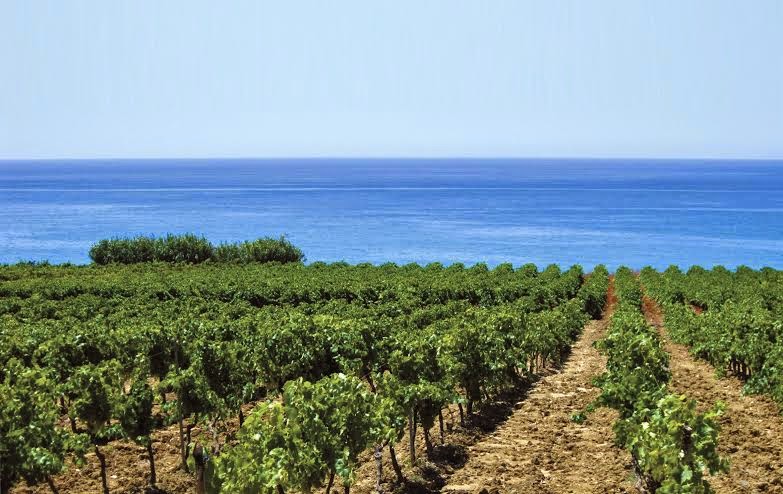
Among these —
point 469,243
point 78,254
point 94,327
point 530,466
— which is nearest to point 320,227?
point 469,243

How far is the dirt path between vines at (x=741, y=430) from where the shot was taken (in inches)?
555

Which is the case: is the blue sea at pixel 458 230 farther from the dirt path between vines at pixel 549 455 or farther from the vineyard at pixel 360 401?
the dirt path between vines at pixel 549 455

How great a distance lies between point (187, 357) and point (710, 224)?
155178 millimetres

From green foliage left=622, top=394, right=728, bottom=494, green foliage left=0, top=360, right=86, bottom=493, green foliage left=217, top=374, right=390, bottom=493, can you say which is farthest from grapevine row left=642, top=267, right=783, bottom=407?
green foliage left=0, top=360, right=86, bottom=493

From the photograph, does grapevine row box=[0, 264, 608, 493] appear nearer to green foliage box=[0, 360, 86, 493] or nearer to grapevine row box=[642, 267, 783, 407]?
green foliage box=[0, 360, 86, 493]

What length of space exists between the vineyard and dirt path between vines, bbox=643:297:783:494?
4.0 inches

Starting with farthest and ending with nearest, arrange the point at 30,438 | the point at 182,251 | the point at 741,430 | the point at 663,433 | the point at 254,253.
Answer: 1. the point at 182,251
2. the point at 254,253
3. the point at 741,430
4. the point at 30,438
5. the point at 663,433

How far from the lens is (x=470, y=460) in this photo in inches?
635

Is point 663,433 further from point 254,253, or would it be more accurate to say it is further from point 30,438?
point 254,253

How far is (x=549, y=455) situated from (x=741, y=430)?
5.52 meters

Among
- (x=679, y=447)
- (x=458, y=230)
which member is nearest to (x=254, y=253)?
(x=679, y=447)

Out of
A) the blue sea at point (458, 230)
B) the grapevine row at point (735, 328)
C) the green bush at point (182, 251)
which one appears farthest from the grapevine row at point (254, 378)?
the blue sea at point (458, 230)

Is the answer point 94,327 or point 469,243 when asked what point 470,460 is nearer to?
point 94,327

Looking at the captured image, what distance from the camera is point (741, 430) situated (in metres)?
17.5
